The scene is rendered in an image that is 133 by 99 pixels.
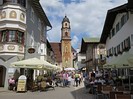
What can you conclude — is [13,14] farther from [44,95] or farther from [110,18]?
[110,18]

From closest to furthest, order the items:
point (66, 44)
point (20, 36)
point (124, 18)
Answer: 1. point (124, 18)
2. point (20, 36)
3. point (66, 44)

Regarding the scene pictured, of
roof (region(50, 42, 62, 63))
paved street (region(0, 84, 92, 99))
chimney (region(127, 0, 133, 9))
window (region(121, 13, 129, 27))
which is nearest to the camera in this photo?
paved street (region(0, 84, 92, 99))

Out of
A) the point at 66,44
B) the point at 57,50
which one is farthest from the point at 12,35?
the point at 57,50

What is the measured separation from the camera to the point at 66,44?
368 feet

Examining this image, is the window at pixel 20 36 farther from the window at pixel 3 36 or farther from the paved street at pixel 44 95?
the paved street at pixel 44 95

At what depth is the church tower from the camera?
363 feet

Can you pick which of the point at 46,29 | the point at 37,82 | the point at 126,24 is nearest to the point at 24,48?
the point at 37,82

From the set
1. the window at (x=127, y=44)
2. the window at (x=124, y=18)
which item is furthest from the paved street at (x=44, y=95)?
the window at (x=124, y=18)

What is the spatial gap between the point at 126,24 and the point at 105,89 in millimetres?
9926

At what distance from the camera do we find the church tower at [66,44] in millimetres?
110756

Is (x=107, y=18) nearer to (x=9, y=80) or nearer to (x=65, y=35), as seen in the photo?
(x=9, y=80)

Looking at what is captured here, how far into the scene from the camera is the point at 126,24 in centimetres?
2316

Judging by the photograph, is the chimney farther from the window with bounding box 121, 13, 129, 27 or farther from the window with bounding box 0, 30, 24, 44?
the window with bounding box 0, 30, 24, 44

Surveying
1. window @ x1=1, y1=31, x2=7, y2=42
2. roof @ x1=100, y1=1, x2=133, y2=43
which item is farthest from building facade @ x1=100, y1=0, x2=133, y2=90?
window @ x1=1, y1=31, x2=7, y2=42
